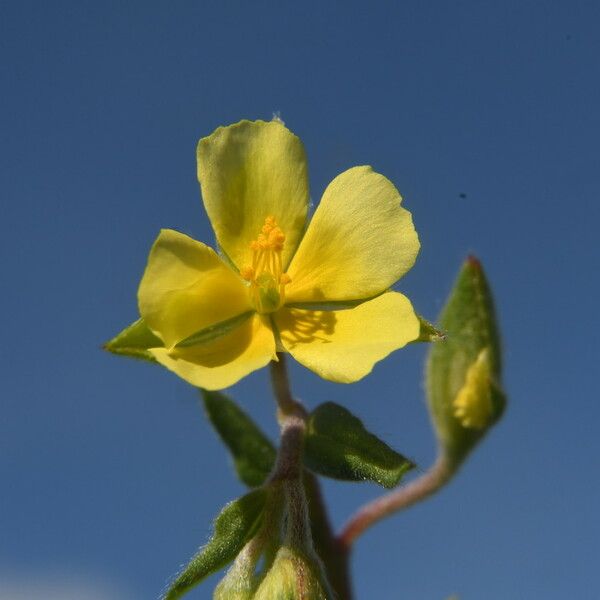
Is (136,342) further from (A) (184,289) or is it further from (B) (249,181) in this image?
(B) (249,181)

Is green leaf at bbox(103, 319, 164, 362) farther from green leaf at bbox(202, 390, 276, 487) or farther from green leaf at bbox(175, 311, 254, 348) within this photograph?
green leaf at bbox(202, 390, 276, 487)

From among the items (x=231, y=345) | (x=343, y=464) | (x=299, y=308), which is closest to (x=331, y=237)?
(x=299, y=308)

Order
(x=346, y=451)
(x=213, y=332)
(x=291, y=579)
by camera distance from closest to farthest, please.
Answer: (x=291, y=579), (x=346, y=451), (x=213, y=332)

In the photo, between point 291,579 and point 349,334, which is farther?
point 349,334

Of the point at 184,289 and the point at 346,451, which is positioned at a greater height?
the point at 184,289

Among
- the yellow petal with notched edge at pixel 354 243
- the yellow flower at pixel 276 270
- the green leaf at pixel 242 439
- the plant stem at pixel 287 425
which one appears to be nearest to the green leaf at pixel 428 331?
the yellow flower at pixel 276 270

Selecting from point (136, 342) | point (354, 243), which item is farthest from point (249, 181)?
point (136, 342)
